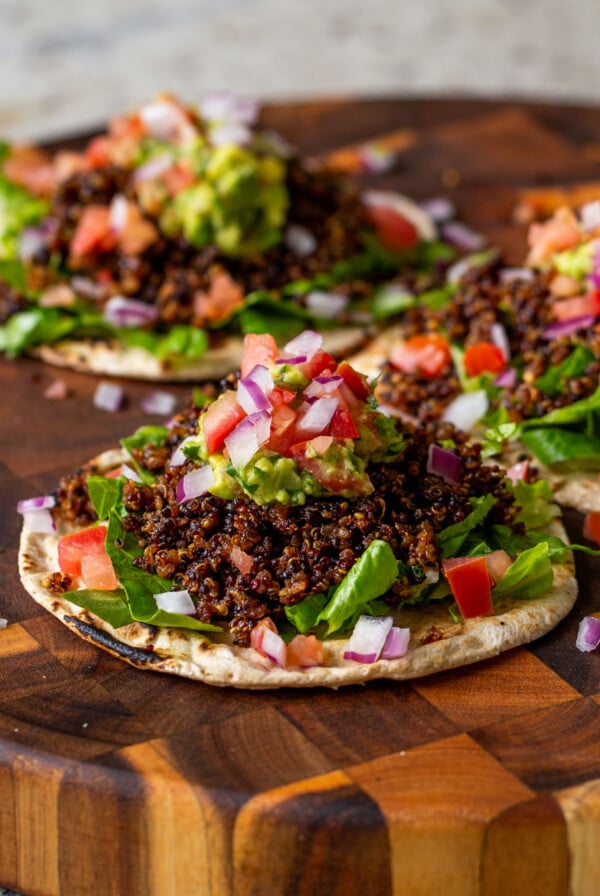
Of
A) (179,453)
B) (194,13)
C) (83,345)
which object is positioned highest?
(179,453)

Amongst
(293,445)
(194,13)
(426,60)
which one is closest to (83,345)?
(293,445)

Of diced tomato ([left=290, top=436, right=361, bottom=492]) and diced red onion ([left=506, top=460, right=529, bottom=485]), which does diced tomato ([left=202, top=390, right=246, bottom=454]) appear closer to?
diced tomato ([left=290, top=436, right=361, bottom=492])

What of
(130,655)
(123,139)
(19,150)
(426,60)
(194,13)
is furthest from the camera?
(194,13)

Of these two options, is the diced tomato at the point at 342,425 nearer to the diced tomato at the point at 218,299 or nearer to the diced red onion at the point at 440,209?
the diced tomato at the point at 218,299

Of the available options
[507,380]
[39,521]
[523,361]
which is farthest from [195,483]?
[523,361]

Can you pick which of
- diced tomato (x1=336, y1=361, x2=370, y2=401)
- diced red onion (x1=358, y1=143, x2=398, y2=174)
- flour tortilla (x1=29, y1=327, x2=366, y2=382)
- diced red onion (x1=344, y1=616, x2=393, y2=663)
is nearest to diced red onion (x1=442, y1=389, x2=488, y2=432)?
flour tortilla (x1=29, y1=327, x2=366, y2=382)

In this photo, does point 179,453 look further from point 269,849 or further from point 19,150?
point 19,150
